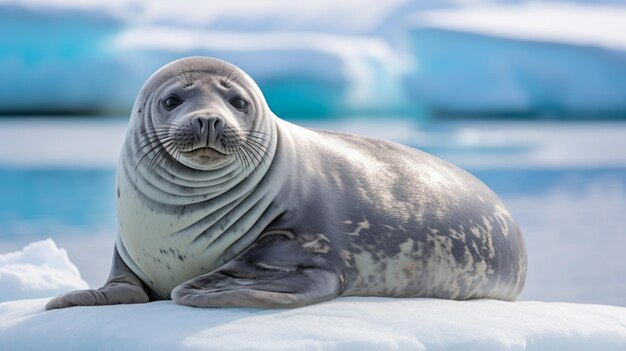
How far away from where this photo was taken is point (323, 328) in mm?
2695

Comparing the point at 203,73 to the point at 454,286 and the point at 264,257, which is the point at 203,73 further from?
the point at 454,286

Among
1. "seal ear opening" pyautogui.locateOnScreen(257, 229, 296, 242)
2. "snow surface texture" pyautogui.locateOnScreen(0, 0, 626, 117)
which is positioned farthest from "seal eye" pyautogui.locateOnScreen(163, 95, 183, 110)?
"snow surface texture" pyautogui.locateOnScreen(0, 0, 626, 117)

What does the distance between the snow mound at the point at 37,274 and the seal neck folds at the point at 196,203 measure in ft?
3.76

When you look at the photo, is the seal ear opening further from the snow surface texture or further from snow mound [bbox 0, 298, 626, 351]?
the snow surface texture

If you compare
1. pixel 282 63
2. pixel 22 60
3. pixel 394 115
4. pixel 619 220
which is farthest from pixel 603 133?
pixel 619 220

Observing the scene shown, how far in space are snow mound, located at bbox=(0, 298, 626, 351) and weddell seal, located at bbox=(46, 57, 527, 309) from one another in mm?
110

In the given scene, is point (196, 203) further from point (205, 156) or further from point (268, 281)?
point (268, 281)

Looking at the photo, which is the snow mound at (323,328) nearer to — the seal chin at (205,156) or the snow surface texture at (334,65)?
the seal chin at (205,156)

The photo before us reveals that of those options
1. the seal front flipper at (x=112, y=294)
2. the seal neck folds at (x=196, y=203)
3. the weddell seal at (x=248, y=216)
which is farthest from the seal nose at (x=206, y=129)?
the seal front flipper at (x=112, y=294)

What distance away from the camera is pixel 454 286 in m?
3.40

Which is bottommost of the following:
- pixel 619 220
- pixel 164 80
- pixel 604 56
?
pixel 619 220

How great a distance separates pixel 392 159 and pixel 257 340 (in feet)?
3.83

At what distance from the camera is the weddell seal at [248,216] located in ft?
9.87

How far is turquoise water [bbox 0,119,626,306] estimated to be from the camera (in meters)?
6.78
